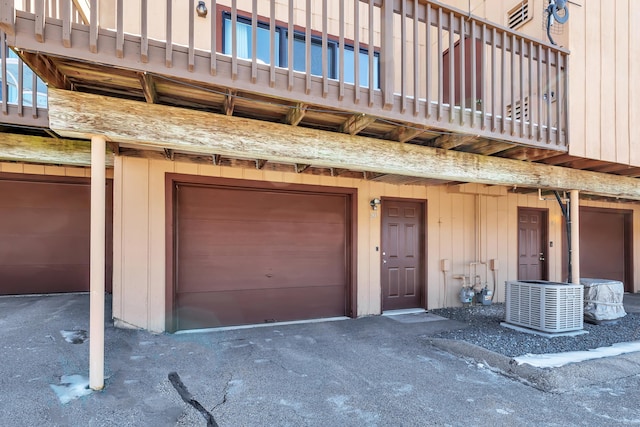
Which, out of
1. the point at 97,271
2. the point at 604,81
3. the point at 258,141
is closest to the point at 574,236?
the point at 604,81

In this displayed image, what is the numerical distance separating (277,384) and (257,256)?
2318 millimetres

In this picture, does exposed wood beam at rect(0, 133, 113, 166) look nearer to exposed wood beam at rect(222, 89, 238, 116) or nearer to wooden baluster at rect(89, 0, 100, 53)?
exposed wood beam at rect(222, 89, 238, 116)

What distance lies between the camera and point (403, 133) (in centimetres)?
396

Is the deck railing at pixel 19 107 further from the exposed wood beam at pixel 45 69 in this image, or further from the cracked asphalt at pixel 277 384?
the cracked asphalt at pixel 277 384

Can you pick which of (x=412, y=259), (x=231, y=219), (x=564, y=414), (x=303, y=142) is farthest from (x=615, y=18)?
(x=231, y=219)

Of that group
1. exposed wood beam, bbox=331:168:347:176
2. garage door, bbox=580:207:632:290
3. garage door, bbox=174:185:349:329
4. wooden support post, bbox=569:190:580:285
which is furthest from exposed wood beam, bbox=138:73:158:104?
garage door, bbox=580:207:632:290

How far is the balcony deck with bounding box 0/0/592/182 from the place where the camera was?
8.45 feet

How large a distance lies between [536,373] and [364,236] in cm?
299

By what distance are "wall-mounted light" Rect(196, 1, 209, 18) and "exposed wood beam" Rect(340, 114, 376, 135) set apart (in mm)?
2923

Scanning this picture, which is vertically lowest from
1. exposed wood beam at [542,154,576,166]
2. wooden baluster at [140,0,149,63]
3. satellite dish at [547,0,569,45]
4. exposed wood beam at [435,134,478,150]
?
exposed wood beam at [542,154,576,166]

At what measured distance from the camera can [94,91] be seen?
3141 mm

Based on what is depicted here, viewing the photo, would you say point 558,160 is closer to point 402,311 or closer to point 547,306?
point 547,306

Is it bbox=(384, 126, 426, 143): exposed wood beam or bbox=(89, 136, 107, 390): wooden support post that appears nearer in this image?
bbox=(89, 136, 107, 390): wooden support post

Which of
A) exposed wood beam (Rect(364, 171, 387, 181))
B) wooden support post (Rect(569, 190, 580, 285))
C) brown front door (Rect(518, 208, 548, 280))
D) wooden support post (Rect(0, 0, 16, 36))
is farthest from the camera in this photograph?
brown front door (Rect(518, 208, 548, 280))
